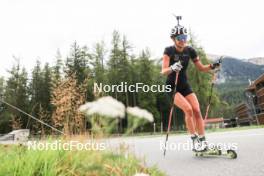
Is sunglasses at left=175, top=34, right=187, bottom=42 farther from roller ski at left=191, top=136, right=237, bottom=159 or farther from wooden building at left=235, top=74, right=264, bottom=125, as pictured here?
wooden building at left=235, top=74, right=264, bottom=125

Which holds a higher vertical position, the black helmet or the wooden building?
the wooden building

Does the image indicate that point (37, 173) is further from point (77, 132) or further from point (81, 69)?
point (81, 69)

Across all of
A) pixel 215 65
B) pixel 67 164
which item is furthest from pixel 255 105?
pixel 67 164

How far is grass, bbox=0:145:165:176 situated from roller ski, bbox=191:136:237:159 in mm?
1324

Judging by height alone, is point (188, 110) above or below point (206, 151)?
above

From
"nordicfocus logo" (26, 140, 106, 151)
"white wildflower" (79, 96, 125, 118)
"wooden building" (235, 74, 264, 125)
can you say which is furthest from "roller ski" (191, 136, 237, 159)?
"wooden building" (235, 74, 264, 125)

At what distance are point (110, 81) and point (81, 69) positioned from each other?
17.9 ft

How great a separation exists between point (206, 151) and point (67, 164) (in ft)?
8.23

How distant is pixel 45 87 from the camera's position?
49.7 m

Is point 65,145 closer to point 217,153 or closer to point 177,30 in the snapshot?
point 217,153

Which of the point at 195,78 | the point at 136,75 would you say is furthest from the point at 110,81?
the point at 195,78

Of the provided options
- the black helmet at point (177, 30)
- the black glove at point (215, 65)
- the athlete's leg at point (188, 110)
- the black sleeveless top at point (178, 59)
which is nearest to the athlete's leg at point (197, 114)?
the athlete's leg at point (188, 110)

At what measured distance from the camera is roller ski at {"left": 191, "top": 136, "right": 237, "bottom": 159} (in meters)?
5.23

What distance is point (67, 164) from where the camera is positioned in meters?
3.86
